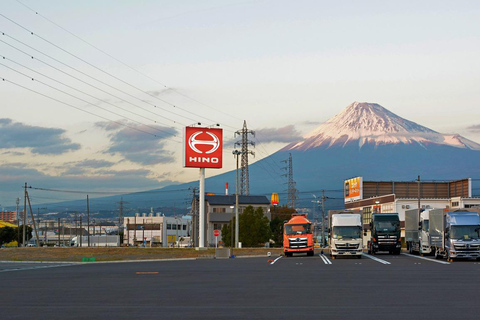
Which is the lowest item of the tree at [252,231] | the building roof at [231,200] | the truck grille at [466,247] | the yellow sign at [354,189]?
the tree at [252,231]

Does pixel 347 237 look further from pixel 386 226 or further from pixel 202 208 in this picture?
pixel 202 208

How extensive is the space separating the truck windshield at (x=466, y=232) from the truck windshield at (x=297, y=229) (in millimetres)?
16262

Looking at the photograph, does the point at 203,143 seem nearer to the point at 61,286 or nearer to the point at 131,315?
the point at 61,286

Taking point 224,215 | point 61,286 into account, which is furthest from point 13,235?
point 61,286

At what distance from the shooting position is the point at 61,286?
25.9 metres

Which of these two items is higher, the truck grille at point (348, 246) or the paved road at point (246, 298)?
the paved road at point (246, 298)

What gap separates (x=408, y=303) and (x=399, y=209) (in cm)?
13548

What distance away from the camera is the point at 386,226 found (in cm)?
6353

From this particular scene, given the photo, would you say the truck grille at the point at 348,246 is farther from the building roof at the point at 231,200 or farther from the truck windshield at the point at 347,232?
the building roof at the point at 231,200

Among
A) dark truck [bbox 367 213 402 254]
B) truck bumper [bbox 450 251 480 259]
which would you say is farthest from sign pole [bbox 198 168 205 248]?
truck bumper [bbox 450 251 480 259]

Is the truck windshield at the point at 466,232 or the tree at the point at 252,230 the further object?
the tree at the point at 252,230

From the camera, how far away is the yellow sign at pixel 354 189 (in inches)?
6969

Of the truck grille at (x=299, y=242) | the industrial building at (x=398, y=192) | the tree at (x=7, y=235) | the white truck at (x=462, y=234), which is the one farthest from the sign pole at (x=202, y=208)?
the tree at (x=7, y=235)

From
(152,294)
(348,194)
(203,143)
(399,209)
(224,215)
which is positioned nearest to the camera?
(152,294)
